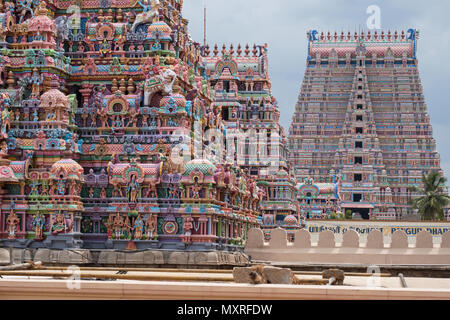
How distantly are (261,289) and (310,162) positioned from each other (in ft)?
345

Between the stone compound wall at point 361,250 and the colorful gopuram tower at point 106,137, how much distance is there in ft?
7.41

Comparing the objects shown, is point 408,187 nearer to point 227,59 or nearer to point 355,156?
point 355,156

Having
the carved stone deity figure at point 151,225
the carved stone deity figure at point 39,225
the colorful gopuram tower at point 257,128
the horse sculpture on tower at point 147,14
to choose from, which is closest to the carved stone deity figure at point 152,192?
the carved stone deity figure at point 151,225

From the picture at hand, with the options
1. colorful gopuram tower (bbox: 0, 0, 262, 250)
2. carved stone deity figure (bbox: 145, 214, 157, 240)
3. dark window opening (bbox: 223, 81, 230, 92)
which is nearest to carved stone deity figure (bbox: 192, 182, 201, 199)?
colorful gopuram tower (bbox: 0, 0, 262, 250)

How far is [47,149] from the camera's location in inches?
1342

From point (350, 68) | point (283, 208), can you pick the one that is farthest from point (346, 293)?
point (350, 68)

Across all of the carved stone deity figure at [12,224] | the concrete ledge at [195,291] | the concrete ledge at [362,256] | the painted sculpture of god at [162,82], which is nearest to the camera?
the concrete ledge at [195,291]

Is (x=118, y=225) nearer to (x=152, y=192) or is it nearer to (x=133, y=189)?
(x=133, y=189)

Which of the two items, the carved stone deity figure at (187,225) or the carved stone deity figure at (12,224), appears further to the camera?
the carved stone deity figure at (12,224)

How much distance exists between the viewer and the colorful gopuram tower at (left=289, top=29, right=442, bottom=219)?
372 ft

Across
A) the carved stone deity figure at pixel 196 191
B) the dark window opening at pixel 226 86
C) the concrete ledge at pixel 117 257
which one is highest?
the dark window opening at pixel 226 86

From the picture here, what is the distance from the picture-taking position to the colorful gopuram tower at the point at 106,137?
109 ft

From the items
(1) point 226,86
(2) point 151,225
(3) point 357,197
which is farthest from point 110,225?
(3) point 357,197

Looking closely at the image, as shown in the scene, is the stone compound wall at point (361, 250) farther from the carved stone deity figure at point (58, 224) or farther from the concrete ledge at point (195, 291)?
the concrete ledge at point (195, 291)
